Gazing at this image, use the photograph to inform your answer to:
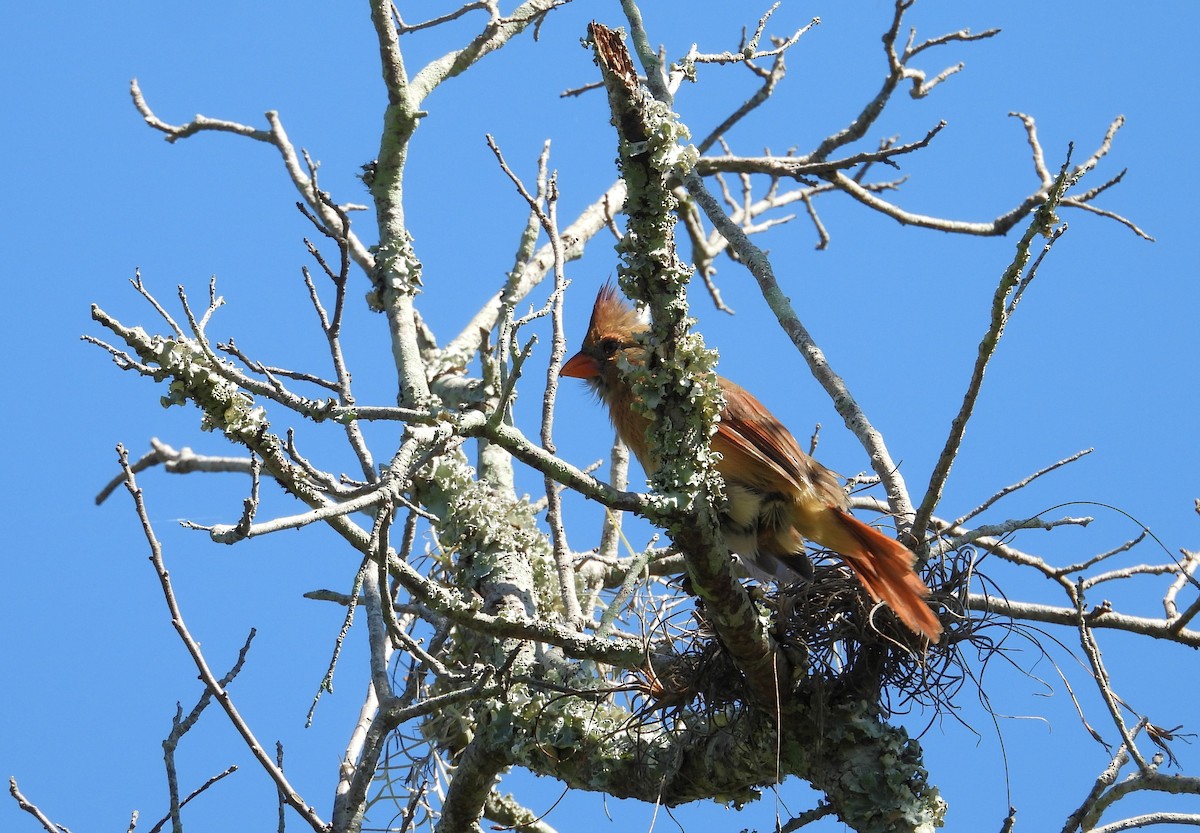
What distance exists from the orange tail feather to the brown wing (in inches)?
11.2

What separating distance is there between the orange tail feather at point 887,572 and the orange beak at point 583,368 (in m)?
1.40

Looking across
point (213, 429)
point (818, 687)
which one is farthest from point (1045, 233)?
point (213, 429)


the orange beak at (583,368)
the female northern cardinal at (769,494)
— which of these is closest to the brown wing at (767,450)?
the female northern cardinal at (769,494)

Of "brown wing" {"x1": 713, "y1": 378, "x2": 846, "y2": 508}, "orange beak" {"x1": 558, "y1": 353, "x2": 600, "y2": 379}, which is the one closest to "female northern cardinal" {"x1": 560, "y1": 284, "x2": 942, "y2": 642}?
"brown wing" {"x1": 713, "y1": 378, "x2": 846, "y2": 508}

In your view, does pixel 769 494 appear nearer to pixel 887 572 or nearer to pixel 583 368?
pixel 887 572

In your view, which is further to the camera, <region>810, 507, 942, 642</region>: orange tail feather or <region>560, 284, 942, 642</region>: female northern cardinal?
<region>560, 284, 942, 642</region>: female northern cardinal

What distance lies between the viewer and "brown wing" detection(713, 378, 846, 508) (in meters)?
4.24

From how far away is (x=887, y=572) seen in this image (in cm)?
368

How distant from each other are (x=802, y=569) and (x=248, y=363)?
6.85ft

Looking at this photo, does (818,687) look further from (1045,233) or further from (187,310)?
(187,310)

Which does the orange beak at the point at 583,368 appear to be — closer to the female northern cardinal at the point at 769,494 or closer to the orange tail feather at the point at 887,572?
the female northern cardinal at the point at 769,494

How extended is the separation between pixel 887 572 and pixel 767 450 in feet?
2.55

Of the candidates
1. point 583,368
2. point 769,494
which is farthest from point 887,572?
point 583,368

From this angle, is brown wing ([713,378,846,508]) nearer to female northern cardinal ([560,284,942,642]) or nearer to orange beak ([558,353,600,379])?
female northern cardinal ([560,284,942,642])
